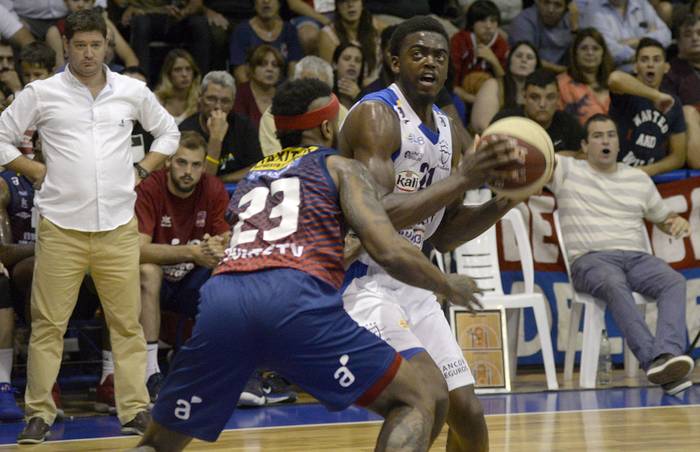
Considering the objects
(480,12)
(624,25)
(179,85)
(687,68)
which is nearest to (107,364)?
(179,85)

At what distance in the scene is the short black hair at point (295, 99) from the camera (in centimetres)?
432

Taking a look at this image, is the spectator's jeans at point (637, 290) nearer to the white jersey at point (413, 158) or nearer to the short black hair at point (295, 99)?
the white jersey at point (413, 158)

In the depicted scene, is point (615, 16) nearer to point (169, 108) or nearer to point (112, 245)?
point (169, 108)

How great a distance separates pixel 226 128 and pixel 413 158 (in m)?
4.19

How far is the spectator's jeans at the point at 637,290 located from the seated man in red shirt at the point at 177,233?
2.77 m

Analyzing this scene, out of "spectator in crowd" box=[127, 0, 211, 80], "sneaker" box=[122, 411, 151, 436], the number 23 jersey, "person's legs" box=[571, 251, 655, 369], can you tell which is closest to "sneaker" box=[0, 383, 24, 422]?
"sneaker" box=[122, 411, 151, 436]

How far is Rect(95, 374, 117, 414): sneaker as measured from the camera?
800 centimetres

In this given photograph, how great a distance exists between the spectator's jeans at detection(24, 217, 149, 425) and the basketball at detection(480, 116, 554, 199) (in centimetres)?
341

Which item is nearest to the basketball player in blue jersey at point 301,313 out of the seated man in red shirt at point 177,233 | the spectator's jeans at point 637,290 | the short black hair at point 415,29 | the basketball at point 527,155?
the basketball at point 527,155

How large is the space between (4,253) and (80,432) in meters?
1.52

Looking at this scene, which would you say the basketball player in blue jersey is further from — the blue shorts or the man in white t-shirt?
the man in white t-shirt

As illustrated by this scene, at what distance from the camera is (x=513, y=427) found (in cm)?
711

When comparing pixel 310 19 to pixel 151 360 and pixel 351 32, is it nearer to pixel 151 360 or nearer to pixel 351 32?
pixel 351 32

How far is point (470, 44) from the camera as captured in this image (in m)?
11.0
